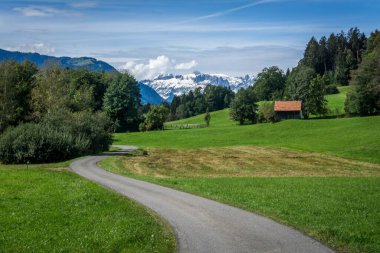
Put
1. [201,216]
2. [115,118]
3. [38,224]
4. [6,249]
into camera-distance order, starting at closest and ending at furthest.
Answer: [6,249], [38,224], [201,216], [115,118]

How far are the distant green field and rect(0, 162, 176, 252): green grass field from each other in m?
40.6

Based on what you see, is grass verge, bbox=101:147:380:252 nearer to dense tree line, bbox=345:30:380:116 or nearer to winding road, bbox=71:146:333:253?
winding road, bbox=71:146:333:253

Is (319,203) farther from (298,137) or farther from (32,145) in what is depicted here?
(298,137)

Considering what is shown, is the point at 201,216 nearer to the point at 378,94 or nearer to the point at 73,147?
the point at 73,147

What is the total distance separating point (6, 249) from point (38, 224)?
2.99 metres

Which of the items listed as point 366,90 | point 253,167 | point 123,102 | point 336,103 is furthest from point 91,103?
point 336,103

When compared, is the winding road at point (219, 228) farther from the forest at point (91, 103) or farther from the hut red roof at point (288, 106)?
the hut red roof at point (288, 106)

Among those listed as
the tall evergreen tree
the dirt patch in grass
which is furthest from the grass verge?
the tall evergreen tree

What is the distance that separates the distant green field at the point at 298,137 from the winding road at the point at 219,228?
37591mm

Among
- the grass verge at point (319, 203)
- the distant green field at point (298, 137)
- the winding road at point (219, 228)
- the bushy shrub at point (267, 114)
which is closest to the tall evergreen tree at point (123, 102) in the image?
the distant green field at point (298, 137)

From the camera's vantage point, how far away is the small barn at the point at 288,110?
122 meters

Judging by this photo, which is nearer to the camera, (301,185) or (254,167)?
(301,185)

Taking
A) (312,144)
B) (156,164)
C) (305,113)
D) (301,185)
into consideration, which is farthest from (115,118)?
(301,185)

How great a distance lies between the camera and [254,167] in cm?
4659
